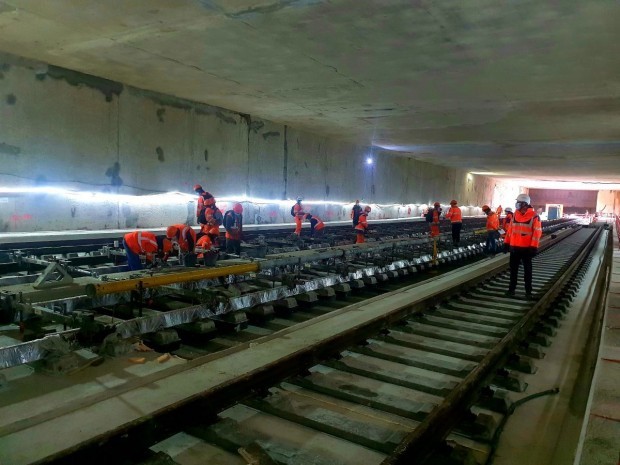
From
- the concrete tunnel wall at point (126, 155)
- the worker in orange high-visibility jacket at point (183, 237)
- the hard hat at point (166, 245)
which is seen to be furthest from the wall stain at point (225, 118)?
the hard hat at point (166, 245)

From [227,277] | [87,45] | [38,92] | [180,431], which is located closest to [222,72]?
[87,45]

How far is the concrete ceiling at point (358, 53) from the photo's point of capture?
7051 mm

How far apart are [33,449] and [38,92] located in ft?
33.4

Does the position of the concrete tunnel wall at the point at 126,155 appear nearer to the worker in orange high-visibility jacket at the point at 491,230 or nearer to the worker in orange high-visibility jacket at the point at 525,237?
the worker in orange high-visibility jacket at the point at 491,230

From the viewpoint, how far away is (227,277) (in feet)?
22.3

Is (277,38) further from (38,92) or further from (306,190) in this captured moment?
(306,190)

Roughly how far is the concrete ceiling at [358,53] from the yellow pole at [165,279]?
377 cm

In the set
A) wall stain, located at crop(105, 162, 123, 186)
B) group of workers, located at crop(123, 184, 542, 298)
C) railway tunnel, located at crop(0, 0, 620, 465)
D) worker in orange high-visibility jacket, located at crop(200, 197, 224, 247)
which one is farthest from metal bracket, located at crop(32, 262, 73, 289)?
wall stain, located at crop(105, 162, 123, 186)

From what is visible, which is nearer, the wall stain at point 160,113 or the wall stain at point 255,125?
the wall stain at point 160,113

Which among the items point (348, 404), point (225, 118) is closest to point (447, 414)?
point (348, 404)

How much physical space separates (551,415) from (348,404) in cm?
157

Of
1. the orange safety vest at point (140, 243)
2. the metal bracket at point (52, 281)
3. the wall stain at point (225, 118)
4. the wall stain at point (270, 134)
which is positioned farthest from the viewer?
the wall stain at point (270, 134)

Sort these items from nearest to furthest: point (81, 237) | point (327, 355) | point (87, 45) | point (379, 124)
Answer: point (327, 355)
point (87, 45)
point (81, 237)
point (379, 124)

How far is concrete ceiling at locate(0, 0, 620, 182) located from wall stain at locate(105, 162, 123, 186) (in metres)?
2.28
